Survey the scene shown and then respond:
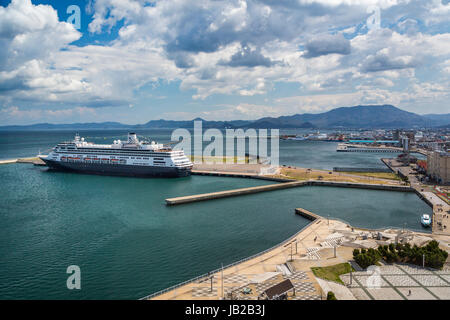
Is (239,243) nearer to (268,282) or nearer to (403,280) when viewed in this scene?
(268,282)

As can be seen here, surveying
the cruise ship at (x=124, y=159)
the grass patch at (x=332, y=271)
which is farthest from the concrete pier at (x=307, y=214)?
the cruise ship at (x=124, y=159)

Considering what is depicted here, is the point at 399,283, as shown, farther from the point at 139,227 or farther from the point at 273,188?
the point at 273,188

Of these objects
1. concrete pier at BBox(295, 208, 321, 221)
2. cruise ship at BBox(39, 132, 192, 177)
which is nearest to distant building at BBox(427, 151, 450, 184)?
concrete pier at BBox(295, 208, 321, 221)

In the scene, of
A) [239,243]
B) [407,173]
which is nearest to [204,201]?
[239,243]

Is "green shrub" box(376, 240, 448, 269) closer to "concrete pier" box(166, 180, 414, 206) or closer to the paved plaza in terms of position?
the paved plaza

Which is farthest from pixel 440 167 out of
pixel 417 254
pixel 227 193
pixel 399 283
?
pixel 399 283
